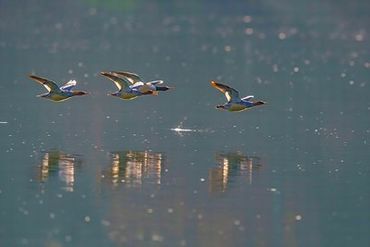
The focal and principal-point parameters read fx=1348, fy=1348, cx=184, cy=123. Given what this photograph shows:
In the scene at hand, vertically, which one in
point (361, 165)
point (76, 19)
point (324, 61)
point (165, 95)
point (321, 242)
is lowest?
point (321, 242)

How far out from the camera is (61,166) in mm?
21797

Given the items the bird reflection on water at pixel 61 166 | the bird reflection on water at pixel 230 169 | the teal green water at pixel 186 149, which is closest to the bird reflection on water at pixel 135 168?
the teal green water at pixel 186 149

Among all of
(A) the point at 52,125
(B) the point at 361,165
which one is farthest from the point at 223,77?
(B) the point at 361,165

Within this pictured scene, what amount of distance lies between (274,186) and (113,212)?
317 cm

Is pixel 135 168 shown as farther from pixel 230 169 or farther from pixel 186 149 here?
pixel 186 149

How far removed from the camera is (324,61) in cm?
4181

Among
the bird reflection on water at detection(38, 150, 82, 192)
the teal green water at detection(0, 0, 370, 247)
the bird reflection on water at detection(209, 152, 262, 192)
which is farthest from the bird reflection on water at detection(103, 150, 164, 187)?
the bird reflection on water at detection(209, 152, 262, 192)

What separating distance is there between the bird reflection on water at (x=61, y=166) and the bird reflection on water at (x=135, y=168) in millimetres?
577

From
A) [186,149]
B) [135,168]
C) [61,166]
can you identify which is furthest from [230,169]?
[61,166]

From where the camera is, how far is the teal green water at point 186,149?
18047mm

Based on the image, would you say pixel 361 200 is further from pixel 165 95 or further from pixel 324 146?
pixel 165 95

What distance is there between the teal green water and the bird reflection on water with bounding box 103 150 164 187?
0.03m

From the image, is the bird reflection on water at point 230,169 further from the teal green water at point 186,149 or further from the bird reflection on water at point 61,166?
the bird reflection on water at point 61,166

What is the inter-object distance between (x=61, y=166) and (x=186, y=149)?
2759 millimetres
